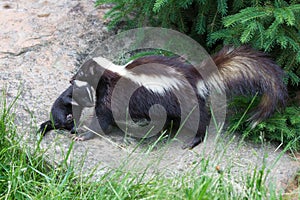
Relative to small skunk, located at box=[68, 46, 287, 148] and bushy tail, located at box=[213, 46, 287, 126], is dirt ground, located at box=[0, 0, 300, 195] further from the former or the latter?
bushy tail, located at box=[213, 46, 287, 126]

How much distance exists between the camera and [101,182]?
3533 mm

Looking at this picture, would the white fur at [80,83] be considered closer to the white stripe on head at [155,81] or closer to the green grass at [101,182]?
the white stripe on head at [155,81]

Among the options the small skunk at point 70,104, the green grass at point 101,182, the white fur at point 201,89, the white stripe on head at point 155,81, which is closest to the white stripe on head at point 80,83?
the small skunk at point 70,104

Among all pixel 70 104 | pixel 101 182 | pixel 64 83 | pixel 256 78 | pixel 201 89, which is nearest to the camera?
pixel 101 182

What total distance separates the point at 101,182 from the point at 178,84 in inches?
44.0

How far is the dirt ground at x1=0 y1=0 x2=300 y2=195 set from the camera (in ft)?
12.9

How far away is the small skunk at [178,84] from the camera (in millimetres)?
4168

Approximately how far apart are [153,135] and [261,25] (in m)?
1.22

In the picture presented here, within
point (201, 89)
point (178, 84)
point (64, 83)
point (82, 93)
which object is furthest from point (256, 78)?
point (64, 83)

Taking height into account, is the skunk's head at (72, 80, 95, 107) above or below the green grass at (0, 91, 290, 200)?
above

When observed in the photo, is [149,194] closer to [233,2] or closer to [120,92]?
[120,92]

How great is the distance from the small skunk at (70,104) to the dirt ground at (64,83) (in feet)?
0.48

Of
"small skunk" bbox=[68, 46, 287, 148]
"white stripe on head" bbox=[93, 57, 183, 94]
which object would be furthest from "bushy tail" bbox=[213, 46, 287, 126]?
"white stripe on head" bbox=[93, 57, 183, 94]

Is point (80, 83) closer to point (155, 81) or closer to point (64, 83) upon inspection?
point (64, 83)
